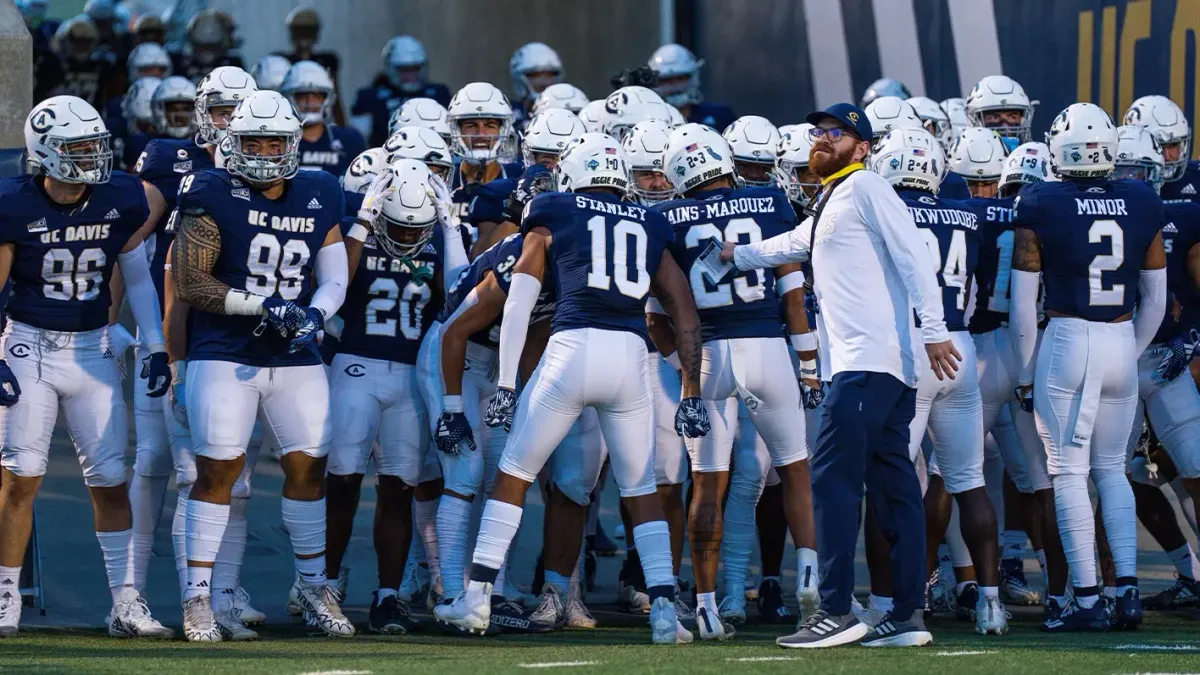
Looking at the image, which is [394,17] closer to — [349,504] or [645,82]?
[645,82]

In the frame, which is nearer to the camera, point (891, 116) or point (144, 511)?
point (144, 511)

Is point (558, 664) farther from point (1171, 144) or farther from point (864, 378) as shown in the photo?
point (1171, 144)

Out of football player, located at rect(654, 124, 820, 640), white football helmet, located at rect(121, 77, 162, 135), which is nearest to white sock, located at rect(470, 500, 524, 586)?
football player, located at rect(654, 124, 820, 640)

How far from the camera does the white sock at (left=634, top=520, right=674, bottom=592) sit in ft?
23.5

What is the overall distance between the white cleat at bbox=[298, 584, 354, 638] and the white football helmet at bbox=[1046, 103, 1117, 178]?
3.34m

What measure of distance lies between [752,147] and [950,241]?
0.95 m

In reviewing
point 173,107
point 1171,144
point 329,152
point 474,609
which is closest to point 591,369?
point 474,609

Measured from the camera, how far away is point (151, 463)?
26.1 ft

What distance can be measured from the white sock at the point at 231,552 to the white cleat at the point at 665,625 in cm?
169

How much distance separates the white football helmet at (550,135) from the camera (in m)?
8.95

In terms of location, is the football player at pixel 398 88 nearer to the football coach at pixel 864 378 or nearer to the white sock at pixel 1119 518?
the white sock at pixel 1119 518

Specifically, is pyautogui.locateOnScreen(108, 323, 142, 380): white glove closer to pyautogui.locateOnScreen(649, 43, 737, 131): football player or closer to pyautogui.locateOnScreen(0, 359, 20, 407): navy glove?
pyautogui.locateOnScreen(0, 359, 20, 407): navy glove

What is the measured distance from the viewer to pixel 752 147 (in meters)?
8.25

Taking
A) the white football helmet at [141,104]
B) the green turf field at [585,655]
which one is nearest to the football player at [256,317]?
the green turf field at [585,655]
